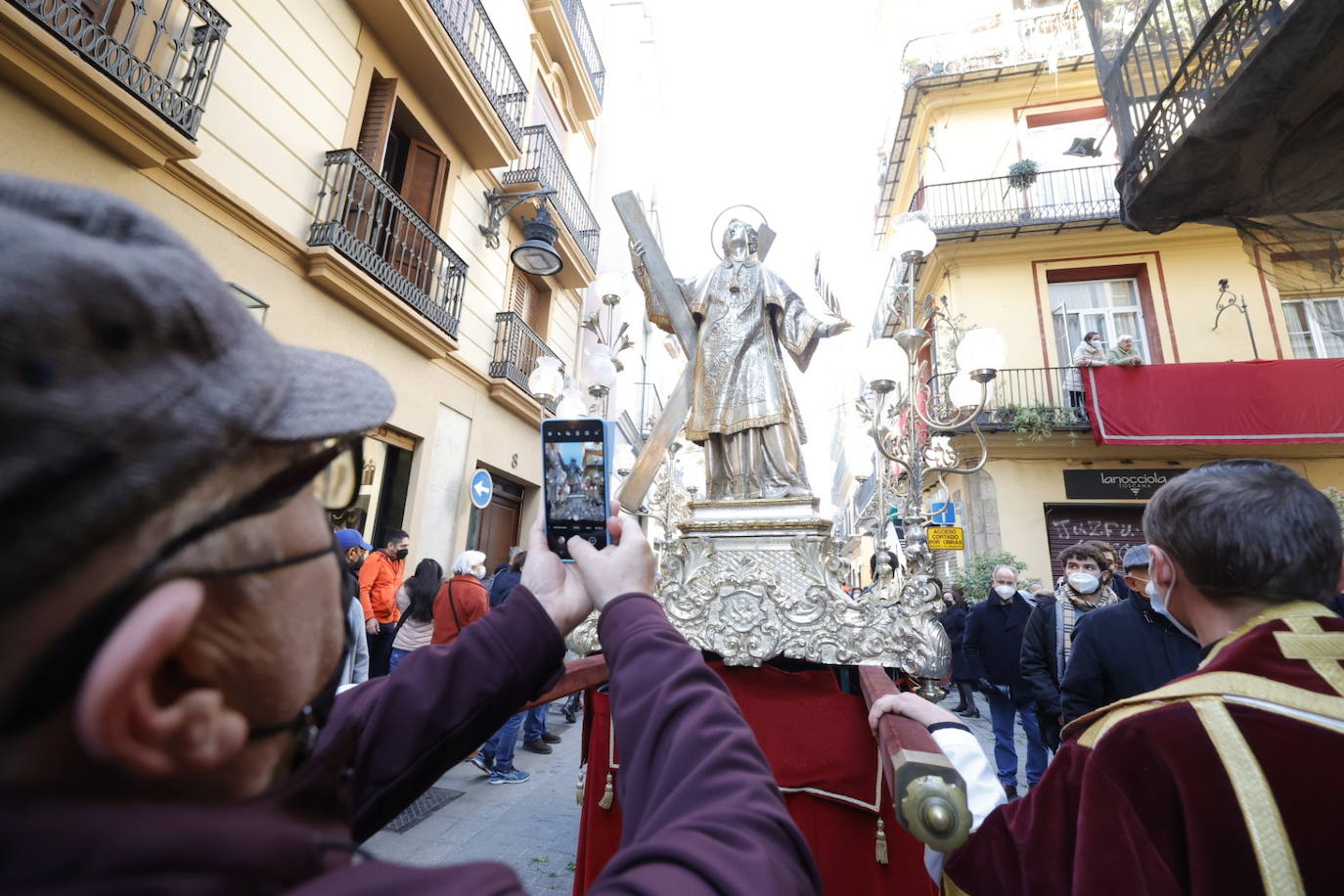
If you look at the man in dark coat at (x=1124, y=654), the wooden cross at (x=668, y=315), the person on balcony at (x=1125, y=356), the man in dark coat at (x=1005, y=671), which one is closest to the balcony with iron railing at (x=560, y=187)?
the wooden cross at (x=668, y=315)

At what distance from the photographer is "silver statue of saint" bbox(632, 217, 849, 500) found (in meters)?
3.15

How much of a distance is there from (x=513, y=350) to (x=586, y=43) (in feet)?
26.2

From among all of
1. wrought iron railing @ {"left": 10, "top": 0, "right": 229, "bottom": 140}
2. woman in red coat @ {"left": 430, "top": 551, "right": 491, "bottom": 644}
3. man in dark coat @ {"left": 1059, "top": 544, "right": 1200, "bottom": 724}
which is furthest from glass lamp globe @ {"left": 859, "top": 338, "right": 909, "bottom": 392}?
wrought iron railing @ {"left": 10, "top": 0, "right": 229, "bottom": 140}

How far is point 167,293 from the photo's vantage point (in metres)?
0.41

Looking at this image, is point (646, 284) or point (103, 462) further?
point (646, 284)

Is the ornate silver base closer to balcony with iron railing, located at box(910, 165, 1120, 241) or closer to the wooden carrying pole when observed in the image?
the wooden carrying pole

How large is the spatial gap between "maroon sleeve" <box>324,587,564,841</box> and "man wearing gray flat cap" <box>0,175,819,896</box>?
267 millimetres

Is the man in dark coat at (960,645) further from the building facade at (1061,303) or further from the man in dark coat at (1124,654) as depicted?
A: the man in dark coat at (1124,654)

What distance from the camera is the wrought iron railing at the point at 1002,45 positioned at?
12219 mm

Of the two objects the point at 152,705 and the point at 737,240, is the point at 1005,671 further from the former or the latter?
the point at 152,705

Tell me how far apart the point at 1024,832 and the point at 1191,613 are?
655mm

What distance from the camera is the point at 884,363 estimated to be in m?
4.50

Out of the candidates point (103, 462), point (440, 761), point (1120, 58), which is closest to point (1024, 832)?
point (440, 761)

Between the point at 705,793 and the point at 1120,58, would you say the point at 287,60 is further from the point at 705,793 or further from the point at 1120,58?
the point at 705,793
